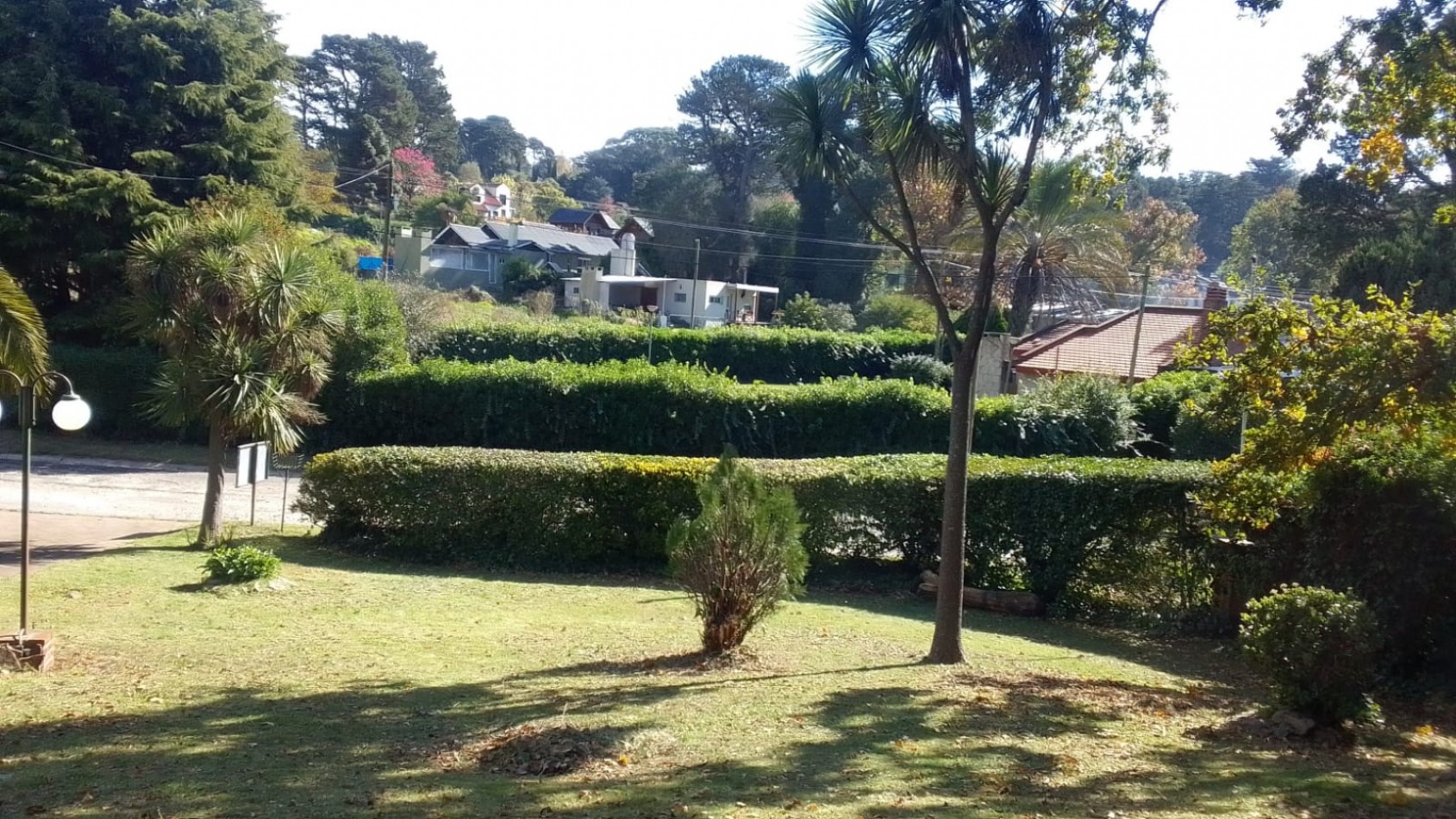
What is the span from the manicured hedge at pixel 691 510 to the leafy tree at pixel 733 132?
5100 cm

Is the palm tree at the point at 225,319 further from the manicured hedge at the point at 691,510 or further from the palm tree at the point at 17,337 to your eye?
the palm tree at the point at 17,337

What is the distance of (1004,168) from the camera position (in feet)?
28.8

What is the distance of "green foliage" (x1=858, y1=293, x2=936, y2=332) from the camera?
4891cm

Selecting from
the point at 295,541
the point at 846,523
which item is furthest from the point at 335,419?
the point at 846,523

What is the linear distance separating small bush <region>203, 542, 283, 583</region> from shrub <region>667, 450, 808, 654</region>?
5278 millimetres

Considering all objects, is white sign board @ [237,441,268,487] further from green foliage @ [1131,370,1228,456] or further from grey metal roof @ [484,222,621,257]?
grey metal roof @ [484,222,621,257]

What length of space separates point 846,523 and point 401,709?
7.53 metres

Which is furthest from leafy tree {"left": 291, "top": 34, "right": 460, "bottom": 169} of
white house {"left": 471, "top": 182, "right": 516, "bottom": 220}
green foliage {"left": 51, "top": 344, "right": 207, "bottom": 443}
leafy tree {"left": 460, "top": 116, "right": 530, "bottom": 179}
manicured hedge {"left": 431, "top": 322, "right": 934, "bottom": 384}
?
green foliage {"left": 51, "top": 344, "right": 207, "bottom": 443}

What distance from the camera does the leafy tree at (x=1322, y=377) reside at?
7703 mm

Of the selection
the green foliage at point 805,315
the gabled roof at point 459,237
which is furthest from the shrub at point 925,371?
the gabled roof at point 459,237

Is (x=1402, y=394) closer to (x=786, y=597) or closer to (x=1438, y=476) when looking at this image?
(x=1438, y=476)

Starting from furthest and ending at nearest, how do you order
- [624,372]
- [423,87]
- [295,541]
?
[423,87], [624,372], [295,541]

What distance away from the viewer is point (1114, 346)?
110 feet

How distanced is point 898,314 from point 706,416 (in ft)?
102
